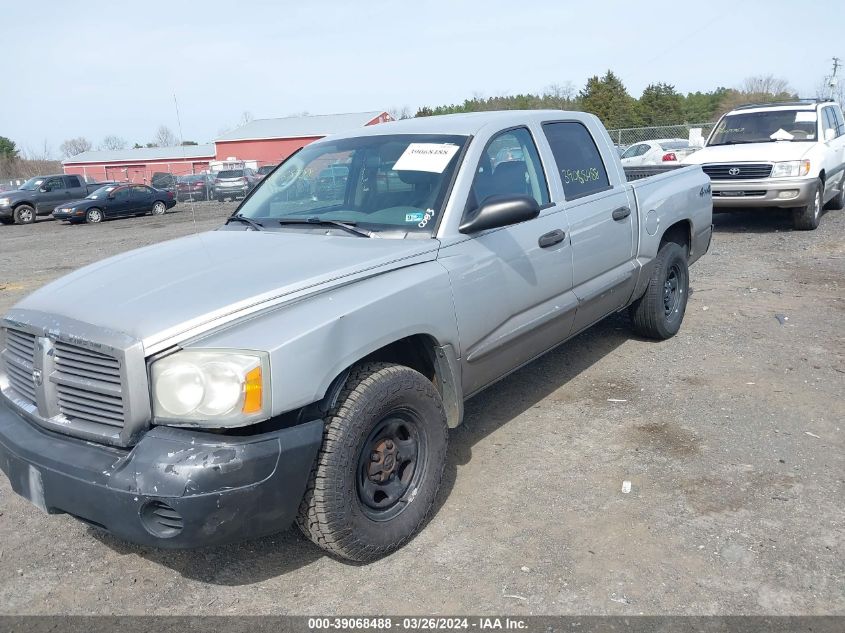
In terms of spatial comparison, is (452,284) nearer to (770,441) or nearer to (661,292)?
(770,441)

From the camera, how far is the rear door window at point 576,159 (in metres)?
4.69

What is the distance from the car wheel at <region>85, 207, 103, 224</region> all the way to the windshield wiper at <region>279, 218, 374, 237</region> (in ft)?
75.7

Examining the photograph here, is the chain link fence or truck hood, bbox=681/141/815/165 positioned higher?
the chain link fence

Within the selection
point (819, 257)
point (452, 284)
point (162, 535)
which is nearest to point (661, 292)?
point (452, 284)

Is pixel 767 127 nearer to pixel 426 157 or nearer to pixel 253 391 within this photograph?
pixel 426 157

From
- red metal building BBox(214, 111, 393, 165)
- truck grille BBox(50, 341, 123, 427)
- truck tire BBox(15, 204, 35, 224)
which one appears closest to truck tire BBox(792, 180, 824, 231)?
truck grille BBox(50, 341, 123, 427)

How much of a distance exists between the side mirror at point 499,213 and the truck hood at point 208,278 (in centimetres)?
23

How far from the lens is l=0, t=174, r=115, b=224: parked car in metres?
25.6

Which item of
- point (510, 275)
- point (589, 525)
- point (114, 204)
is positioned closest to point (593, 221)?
point (510, 275)

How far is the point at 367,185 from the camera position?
4117 millimetres

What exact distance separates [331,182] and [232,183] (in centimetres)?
2773

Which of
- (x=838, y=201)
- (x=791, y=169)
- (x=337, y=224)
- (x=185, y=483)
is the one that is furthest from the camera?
(x=838, y=201)

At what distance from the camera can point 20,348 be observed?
10.3ft

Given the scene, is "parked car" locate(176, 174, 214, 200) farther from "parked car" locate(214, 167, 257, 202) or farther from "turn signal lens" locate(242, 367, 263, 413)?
"turn signal lens" locate(242, 367, 263, 413)
